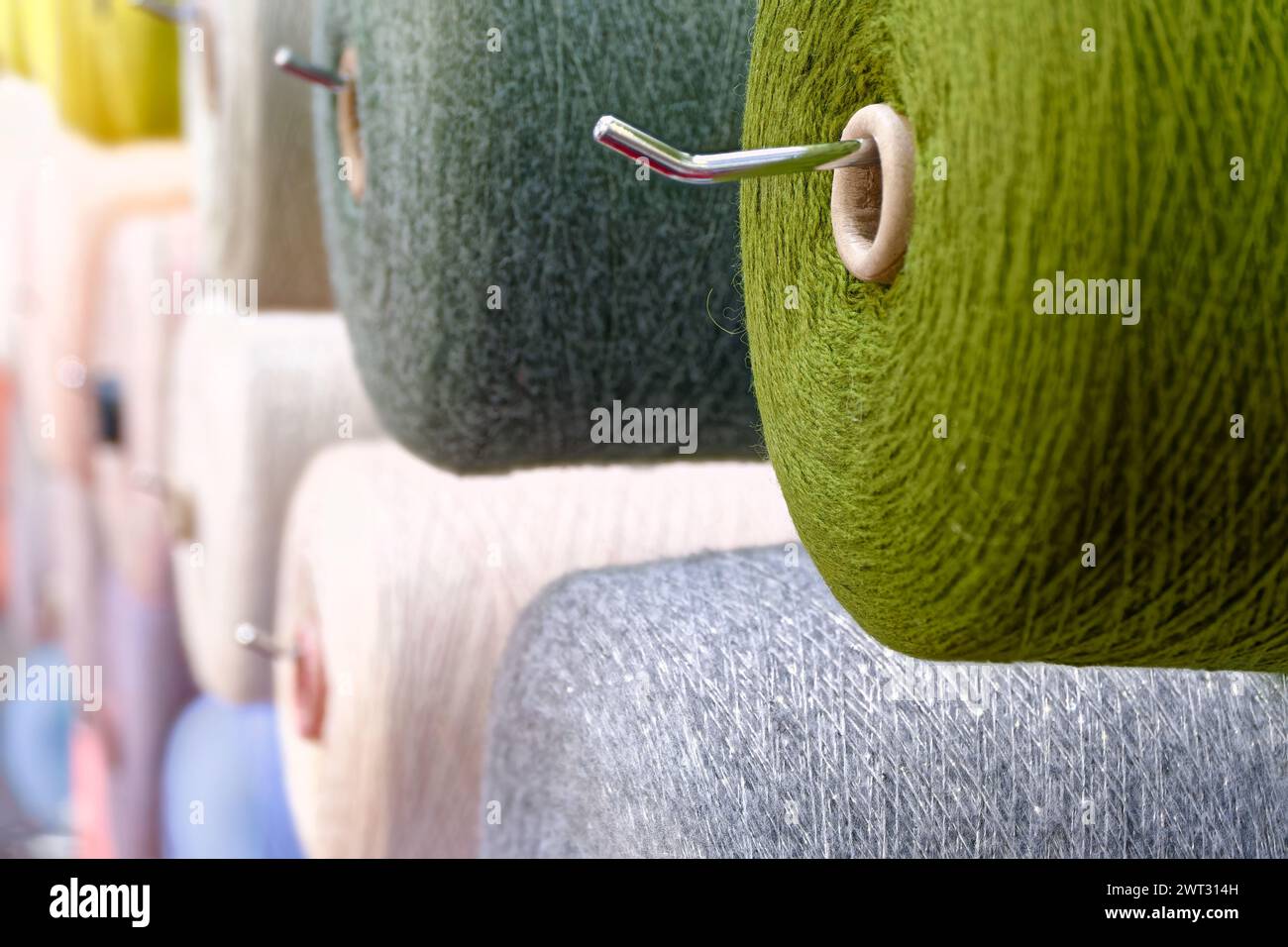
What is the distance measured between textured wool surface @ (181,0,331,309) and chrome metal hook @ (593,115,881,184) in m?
0.46

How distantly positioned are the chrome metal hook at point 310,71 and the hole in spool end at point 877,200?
9.7 inches

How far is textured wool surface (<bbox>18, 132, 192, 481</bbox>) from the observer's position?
833 mm

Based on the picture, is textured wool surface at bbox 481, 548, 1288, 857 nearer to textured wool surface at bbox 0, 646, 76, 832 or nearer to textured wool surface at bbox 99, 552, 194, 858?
textured wool surface at bbox 99, 552, 194, 858

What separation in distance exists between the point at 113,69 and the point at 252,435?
0.29 meters

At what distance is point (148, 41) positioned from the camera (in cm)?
78

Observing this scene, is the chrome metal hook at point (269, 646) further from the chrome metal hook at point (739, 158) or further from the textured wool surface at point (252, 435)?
the chrome metal hook at point (739, 158)

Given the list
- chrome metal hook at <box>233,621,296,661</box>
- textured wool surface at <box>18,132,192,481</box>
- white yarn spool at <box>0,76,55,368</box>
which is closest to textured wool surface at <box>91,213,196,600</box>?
textured wool surface at <box>18,132,192,481</box>

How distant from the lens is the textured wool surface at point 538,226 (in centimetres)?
37

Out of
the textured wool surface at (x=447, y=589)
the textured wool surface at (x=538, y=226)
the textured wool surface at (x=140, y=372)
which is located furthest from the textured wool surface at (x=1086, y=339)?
the textured wool surface at (x=140, y=372)

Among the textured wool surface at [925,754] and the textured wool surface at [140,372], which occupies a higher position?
the textured wool surface at [140,372]

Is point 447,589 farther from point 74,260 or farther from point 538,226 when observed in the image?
point 74,260

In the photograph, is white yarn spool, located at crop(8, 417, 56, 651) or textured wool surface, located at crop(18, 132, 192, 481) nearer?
textured wool surface, located at crop(18, 132, 192, 481)
